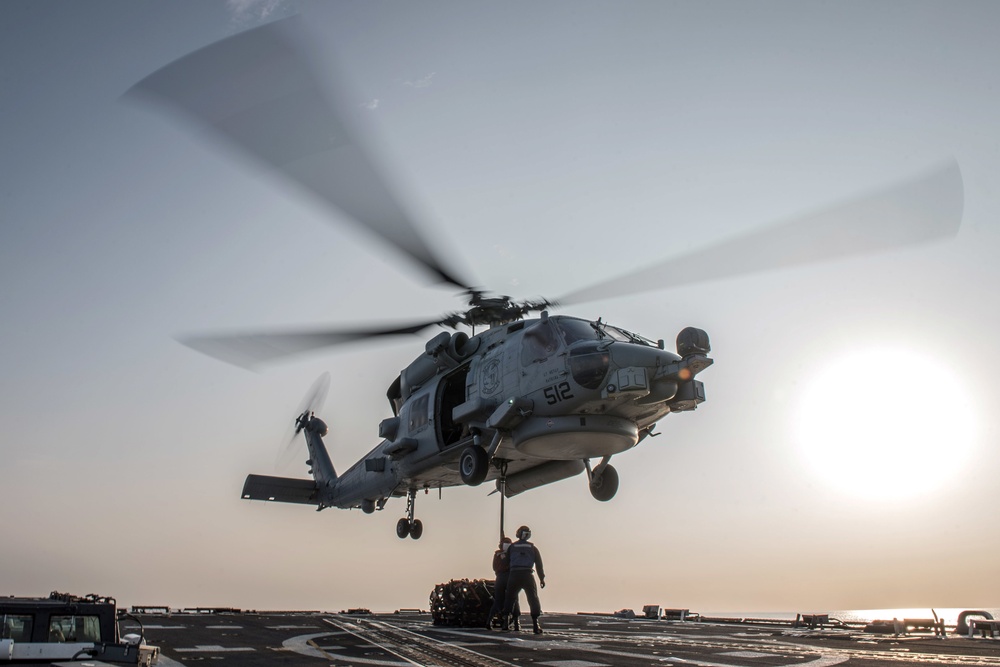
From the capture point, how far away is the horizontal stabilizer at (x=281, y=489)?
26609 millimetres

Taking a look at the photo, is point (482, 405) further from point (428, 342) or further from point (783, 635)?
point (783, 635)

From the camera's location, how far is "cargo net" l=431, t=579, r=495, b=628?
17359mm

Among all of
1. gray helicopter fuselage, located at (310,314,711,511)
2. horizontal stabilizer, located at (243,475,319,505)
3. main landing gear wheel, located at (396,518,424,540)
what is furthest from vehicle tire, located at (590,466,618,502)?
horizontal stabilizer, located at (243,475,319,505)

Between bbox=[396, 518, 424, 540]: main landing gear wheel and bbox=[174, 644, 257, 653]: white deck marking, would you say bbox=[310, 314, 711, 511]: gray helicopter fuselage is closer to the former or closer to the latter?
bbox=[396, 518, 424, 540]: main landing gear wheel

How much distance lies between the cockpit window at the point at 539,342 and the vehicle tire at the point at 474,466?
2.59m

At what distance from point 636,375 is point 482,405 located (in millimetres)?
4333

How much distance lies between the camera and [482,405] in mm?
18000

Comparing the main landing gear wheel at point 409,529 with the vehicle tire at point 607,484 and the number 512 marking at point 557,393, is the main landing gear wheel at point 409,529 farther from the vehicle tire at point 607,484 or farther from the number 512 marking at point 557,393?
the number 512 marking at point 557,393

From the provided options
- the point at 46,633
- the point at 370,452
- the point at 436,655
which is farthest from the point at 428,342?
the point at 46,633

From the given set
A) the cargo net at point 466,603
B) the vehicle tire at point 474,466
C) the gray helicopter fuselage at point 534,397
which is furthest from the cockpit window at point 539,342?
the cargo net at point 466,603

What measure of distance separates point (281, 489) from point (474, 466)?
12464 mm

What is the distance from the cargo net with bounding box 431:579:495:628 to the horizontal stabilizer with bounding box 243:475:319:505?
37.4 feet

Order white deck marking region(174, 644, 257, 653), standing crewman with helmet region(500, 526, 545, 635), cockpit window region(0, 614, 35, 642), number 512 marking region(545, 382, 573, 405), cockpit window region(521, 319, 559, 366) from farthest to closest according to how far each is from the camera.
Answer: cockpit window region(521, 319, 559, 366) → number 512 marking region(545, 382, 573, 405) → standing crewman with helmet region(500, 526, 545, 635) → white deck marking region(174, 644, 257, 653) → cockpit window region(0, 614, 35, 642)

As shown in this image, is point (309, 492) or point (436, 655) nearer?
point (436, 655)
